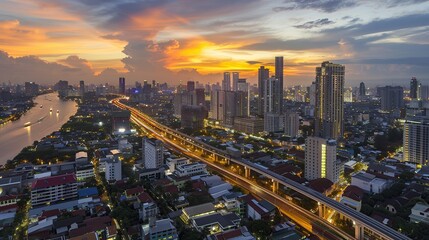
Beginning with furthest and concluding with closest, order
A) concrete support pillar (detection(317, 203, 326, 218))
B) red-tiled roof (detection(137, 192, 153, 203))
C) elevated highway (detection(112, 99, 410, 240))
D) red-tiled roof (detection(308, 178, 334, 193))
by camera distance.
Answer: red-tiled roof (detection(308, 178, 334, 193)) < concrete support pillar (detection(317, 203, 326, 218)) < red-tiled roof (detection(137, 192, 153, 203)) < elevated highway (detection(112, 99, 410, 240))

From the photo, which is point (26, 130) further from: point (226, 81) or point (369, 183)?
point (226, 81)

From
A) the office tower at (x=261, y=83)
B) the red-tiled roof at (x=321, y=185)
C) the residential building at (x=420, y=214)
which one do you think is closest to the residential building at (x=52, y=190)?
the red-tiled roof at (x=321, y=185)

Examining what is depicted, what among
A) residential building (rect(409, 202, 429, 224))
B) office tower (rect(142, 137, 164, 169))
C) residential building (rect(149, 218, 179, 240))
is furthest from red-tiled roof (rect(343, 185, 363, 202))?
office tower (rect(142, 137, 164, 169))

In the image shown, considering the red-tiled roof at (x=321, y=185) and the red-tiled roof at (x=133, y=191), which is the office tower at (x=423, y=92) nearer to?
the red-tiled roof at (x=321, y=185)

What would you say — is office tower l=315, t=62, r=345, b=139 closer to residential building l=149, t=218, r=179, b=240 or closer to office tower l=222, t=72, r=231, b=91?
residential building l=149, t=218, r=179, b=240

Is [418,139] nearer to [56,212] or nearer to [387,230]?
[387,230]

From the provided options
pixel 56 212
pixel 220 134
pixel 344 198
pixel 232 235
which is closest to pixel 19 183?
pixel 56 212

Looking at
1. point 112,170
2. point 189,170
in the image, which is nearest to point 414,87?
point 189,170
